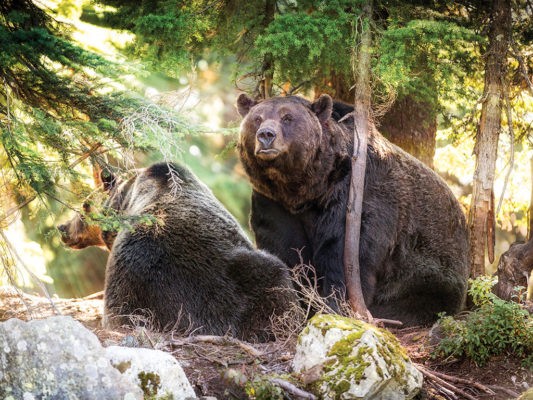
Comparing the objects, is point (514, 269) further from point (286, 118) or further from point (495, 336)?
point (286, 118)

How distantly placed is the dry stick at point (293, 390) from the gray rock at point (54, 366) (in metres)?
1.13

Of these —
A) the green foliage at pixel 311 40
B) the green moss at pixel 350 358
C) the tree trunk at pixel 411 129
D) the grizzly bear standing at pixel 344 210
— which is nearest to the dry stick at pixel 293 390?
the green moss at pixel 350 358

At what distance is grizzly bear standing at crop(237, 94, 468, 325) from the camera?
8297mm

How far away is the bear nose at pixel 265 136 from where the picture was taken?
783 centimetres

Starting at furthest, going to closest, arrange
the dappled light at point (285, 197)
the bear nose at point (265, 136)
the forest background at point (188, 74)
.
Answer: the bear nose at point (265, 136)
the forest background at point (188, 74)
the dappled light at point (285, 197)

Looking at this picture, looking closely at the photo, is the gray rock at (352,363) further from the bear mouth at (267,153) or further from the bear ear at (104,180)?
the bear ear at (104,180)

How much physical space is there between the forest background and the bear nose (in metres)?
0.52

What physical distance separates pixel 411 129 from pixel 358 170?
93.9 inches

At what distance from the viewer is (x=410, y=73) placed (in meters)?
8.80

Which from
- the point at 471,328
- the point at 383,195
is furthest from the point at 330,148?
the point at 471,328

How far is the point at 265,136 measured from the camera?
7.84 metres

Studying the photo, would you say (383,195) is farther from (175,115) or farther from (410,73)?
(175,115)

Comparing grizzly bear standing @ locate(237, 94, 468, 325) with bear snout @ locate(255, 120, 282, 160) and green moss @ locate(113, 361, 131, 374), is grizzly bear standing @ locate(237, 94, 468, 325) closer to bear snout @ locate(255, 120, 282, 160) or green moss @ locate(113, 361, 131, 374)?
bear snout @ locate(255, 120, 282, 160)

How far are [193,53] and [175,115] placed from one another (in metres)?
2.89
